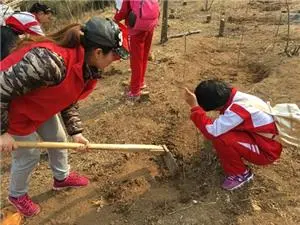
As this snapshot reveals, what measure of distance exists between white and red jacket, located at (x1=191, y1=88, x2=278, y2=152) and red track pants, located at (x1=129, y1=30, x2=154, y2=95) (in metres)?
1.48

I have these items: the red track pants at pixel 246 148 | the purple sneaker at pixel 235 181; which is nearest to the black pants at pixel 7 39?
the red track pants at pixel 246 148

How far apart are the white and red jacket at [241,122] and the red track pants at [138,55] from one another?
148cm

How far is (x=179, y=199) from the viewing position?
128 inches

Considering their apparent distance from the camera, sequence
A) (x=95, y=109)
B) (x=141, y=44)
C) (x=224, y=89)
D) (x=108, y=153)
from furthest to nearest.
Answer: (x=95, y=109), (x=141, y=44), (x=108, y=153), (x=224, y=89)

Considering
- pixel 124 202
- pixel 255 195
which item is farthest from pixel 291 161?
pixel 124 202

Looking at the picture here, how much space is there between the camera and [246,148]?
3.04m

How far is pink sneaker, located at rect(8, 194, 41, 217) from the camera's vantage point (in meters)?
3.08

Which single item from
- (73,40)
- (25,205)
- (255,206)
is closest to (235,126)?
(255,206)

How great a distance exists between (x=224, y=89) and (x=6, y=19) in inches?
84.2

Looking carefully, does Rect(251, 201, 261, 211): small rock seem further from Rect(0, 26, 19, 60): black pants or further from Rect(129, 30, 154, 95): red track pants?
Rect(0, 26, 19, 60): black pants

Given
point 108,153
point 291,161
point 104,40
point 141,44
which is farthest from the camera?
point 141,44

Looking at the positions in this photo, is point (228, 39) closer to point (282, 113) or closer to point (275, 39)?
point (275, 39)

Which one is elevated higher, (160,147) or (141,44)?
(141,44)

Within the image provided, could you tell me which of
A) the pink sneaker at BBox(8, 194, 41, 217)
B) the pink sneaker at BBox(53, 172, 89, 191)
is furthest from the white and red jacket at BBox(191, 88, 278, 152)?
the pink sneaker at BBox(8, 194, 41, 217)
